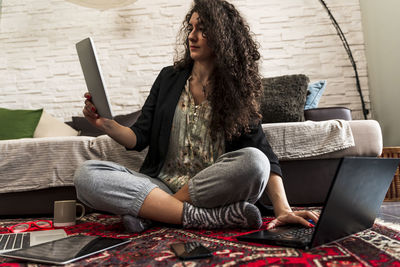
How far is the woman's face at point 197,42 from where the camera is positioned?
4.99 ft

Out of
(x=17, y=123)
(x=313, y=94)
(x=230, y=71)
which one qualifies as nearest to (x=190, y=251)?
(x=230, y=71)

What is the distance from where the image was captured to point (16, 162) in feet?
6.12

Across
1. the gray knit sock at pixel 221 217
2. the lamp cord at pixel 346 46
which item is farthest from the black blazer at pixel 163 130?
the lamp cord at pixel 346 46

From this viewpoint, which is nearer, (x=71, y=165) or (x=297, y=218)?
(x=297, y=218)

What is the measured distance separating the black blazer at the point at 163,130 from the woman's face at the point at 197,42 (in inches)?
4.9

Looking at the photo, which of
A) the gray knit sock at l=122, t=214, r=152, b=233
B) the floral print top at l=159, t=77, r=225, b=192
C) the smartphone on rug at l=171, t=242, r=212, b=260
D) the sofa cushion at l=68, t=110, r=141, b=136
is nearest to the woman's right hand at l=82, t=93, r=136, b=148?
the floral print top at l=159, t=77, r=225, b=192

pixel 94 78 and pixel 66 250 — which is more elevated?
pixel 94 78

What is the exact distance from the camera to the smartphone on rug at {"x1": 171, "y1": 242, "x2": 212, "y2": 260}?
0.89 metres

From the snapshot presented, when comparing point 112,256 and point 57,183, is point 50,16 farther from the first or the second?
point 112,256

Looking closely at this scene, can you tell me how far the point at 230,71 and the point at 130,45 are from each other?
6.09 feet

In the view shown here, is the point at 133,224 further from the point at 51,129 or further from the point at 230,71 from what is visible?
the point at 51,129

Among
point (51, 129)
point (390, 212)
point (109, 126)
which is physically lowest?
point (390, 212)

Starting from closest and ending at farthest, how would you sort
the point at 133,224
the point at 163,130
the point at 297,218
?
the point at 297,218 < the point at 133,224 < the point at 163,130

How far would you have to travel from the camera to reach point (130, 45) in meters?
3.18
